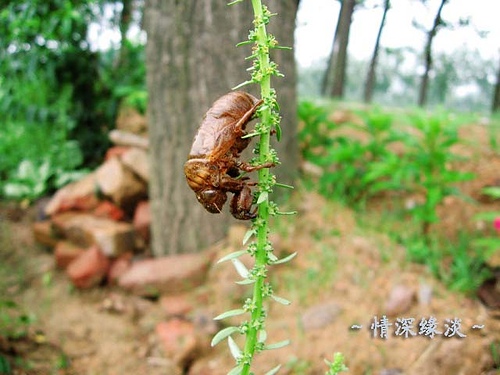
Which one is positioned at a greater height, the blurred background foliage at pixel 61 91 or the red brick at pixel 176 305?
the blurred background foliage at pixel 61 91

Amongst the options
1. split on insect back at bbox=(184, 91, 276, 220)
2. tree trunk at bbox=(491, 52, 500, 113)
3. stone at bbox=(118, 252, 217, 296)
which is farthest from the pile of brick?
tree trunk at bbox=(491, 52, 500, 113)

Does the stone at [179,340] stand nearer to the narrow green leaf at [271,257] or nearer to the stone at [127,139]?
the stone at [127,139]

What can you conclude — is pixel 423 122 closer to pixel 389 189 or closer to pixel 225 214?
pixel 389 189

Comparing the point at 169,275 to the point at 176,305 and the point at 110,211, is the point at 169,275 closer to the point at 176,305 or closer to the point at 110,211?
the point at 176,305

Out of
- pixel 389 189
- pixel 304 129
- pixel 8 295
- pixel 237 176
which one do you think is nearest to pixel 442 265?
pixel 389 189

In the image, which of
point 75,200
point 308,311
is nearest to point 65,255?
point 75,200

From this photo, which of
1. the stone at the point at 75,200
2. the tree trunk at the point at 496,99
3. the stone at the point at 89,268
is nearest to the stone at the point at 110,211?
the stone at the point at 75,200
